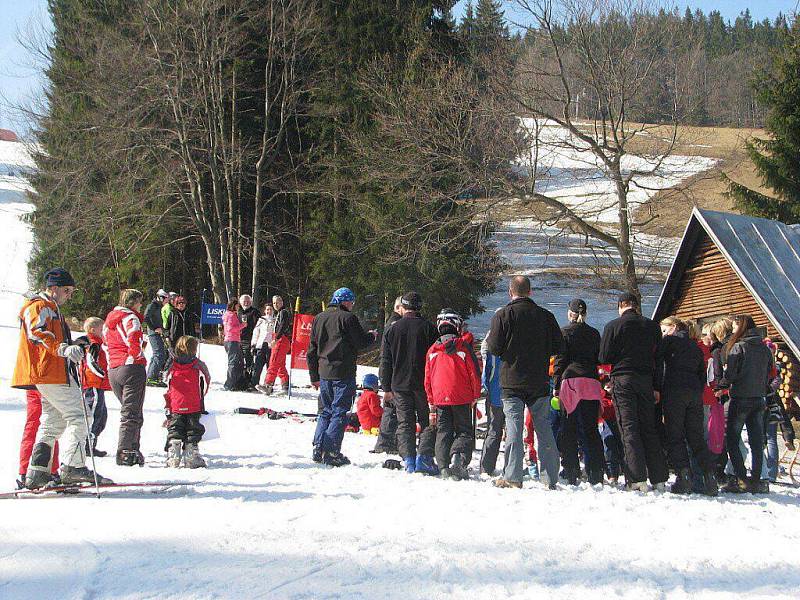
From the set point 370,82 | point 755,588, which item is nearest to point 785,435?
point 755,588

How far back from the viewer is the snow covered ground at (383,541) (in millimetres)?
4438

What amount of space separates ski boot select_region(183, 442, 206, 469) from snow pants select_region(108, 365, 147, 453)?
53 centimetres

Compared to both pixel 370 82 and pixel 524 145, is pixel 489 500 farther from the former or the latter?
pixel 370 82

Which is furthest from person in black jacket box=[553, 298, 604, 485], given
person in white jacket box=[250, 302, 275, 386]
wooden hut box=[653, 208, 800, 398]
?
wooden hut box=[653, 208, 800, 398]

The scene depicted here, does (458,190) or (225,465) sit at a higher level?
(458,190)

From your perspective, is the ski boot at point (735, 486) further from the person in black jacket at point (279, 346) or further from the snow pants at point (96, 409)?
the person in black jacket at point (279, 346)

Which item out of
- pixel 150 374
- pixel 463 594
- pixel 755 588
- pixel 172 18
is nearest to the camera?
pixel 463 594

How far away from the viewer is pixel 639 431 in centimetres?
754

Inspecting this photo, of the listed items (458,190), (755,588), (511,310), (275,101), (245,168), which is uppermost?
(275,101)

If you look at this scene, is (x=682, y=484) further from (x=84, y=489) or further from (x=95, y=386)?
(x=95, y=386)

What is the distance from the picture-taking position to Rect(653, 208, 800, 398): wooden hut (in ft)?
52.9

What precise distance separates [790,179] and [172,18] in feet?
65.8

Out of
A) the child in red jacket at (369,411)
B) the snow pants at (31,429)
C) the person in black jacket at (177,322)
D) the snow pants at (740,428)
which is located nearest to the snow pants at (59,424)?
the snow pants at (31,429)

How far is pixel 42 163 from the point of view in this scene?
30.3 metres
